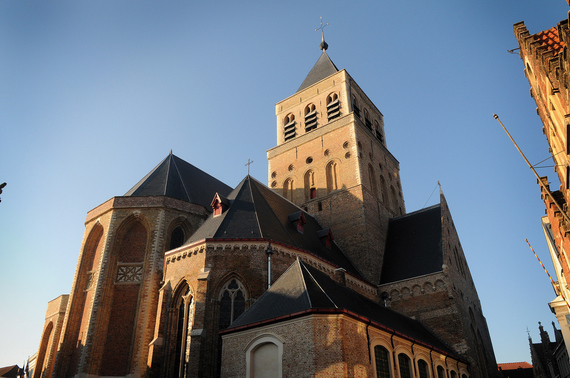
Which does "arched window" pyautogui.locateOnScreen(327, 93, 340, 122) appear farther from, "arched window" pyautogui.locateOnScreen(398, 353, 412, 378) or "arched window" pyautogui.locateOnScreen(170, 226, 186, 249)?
"arched window" pyautogui.locateOnScreen(398, 353, 412, 378)

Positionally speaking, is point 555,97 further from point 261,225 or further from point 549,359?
point 549,359

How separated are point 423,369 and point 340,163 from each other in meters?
15.6

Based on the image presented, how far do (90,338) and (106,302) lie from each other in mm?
1585

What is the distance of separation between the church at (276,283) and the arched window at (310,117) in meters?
1.48

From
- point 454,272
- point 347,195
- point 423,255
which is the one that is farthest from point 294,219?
point 454,272

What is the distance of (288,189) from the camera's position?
1166 inches

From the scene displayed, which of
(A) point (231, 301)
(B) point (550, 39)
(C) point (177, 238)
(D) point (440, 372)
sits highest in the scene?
(B) point (550, 39)

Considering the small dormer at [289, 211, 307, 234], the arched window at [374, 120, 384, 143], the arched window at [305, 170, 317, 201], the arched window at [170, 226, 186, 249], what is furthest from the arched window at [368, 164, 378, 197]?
the arched window at [170, 226, 186, 249]

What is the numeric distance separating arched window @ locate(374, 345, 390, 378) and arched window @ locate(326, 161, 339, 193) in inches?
606

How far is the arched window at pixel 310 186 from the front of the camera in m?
28.1

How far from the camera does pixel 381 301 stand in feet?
73.0

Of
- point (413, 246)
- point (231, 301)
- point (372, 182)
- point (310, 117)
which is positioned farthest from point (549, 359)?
point (231, 301)

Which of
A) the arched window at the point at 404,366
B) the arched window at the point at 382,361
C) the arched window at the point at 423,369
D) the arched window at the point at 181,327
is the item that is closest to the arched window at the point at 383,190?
the arched window at the point at 423,369

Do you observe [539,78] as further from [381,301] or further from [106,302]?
[106,302]
